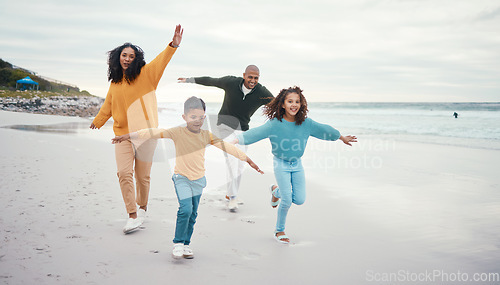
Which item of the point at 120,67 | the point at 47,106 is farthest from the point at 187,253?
the point at 47,106

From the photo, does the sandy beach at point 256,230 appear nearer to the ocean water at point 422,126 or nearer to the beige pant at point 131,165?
the beige pant at point 131,165

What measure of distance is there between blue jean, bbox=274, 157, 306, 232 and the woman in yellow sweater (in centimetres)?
162

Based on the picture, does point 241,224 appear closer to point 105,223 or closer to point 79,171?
point 105,223

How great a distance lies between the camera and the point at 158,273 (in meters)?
3.18

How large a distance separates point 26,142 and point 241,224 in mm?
8911

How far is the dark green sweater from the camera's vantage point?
5359mm

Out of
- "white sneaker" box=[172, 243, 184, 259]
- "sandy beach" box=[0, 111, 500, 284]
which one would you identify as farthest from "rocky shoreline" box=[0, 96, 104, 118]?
"white sneaker" box=[172, 243, 184, 259]

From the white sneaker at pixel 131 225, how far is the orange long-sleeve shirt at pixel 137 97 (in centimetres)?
106

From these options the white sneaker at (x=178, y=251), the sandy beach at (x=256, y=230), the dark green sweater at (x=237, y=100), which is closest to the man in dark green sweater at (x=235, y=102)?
the dark green sweater at (x=237, y=100)

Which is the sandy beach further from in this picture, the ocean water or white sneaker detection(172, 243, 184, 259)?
the ocean water

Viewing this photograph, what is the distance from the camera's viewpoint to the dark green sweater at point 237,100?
5359mm

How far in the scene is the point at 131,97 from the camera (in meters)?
4.12

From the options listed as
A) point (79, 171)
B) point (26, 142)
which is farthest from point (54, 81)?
point (79, 171)

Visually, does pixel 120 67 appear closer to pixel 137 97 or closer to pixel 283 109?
pixel 137 97
